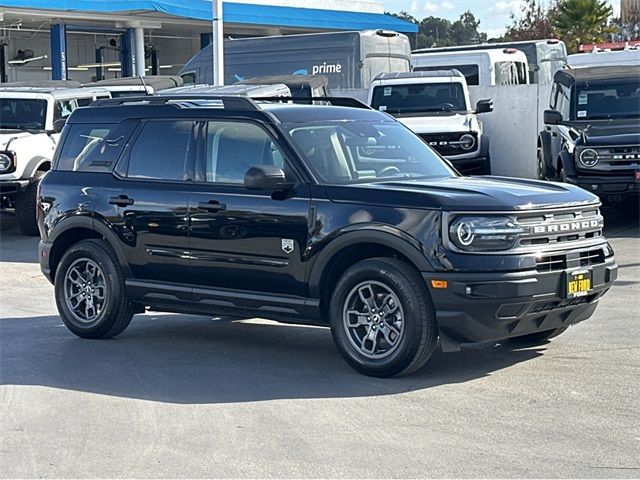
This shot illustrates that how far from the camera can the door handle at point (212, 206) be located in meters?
8.34

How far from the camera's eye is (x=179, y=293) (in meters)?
8.65

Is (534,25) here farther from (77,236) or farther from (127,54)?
(77,236)

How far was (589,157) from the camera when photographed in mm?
15750

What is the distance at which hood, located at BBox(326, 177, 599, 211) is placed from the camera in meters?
7.33

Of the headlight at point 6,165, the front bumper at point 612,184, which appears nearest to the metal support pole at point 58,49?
the headlight at point 6,165

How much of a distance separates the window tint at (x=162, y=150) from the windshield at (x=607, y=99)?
935 centimetres

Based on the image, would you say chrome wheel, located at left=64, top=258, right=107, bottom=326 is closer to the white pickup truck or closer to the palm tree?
the white pickup truck

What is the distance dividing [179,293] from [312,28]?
33.5 meters

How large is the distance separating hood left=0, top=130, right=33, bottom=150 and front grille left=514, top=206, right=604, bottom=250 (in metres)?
10.9

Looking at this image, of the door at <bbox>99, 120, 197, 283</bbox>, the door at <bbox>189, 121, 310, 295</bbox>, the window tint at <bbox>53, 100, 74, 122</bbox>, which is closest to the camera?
the door at <bbox>189, 121, 310, 295</bbox>

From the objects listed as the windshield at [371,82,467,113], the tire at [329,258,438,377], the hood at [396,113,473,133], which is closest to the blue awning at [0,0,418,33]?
the windshield at [371,82,467,113]

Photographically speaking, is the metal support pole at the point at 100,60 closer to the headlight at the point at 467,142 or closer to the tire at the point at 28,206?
the headlight at the point at 467,142

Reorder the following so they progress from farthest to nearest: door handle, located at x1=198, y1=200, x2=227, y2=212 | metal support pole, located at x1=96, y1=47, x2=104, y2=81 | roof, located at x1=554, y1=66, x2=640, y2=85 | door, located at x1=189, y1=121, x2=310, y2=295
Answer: metal support pole, located at x1=96, y1=47, x2=104, y2=81 < roof, located at x1=554, y1=66, x2=640, y2=85 < door handle, located at x1=198, y1=200, x2=227, y2=212 < door, located at x1=189, y1=121, x2=310, y2=295

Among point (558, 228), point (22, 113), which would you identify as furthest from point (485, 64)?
point (558, 228)
